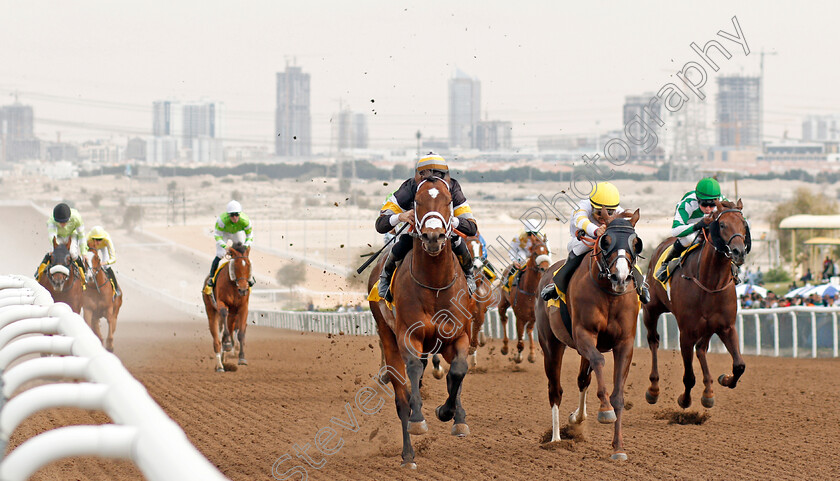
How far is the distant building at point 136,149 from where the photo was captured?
112656mm

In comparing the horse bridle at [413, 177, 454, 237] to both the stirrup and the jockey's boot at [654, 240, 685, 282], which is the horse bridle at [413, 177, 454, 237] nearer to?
the stirrup

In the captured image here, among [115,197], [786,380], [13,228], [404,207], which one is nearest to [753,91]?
[115,197]

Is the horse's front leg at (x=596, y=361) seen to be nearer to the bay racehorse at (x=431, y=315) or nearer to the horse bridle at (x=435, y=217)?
the bay racehorse at (x=431, y=315)

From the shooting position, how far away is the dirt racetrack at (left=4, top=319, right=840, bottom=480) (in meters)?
7.70

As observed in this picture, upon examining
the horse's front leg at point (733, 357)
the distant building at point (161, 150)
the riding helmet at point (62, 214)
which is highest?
the distant building at point (161, 150)

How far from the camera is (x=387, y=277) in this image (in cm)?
824

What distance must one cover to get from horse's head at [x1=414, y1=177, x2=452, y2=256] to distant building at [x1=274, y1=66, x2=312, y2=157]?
2737 inches

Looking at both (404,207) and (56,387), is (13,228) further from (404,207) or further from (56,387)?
(56,387)

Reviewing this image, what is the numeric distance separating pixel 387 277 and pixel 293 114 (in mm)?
76422

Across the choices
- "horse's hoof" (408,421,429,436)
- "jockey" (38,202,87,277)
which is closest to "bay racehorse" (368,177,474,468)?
"horse's hoof" (408,421,429,436)

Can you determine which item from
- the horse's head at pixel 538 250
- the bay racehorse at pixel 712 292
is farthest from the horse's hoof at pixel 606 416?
the horse's head at pixel 538 250

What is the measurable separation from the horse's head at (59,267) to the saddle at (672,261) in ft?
25.8

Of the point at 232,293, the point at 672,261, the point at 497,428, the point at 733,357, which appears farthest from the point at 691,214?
the point at 232,293

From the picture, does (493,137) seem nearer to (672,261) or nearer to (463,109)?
(463,109)
